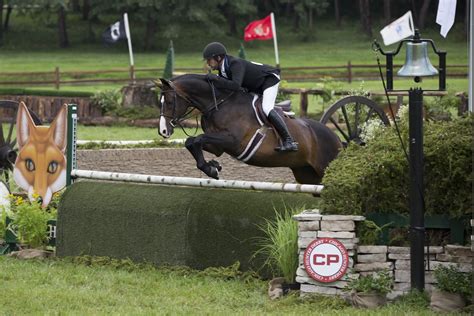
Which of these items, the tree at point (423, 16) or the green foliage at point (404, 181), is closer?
the green foliage at point (404, 181)

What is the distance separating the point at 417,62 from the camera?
352 inches

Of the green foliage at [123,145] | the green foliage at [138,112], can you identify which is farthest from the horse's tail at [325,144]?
the green foliage at [138,112]

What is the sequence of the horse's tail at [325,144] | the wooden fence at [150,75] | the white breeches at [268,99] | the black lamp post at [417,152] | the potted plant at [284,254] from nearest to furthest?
1. the black lamp post at [417,152]
2. the potted plant at [284,254]
3. the white breeches at [268,99]
4. the horse's tail at [325,144]
5. the wooden fence at [150,75]

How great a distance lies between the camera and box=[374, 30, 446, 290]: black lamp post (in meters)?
8.70

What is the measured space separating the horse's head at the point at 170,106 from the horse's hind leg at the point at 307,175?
75.5 inches

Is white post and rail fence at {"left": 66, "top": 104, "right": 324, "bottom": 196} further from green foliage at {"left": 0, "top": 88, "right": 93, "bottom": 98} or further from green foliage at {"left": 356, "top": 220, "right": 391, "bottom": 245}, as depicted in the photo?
green foliage at {"left": 0, "top": 88, "right": 93, "bottom": 98}

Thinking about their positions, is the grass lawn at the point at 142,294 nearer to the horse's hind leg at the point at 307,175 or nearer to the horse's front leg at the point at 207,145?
the horse's front leg at the point at 207,145

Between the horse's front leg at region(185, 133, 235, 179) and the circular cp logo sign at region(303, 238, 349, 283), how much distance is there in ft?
9.78

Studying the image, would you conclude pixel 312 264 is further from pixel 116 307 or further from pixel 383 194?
pixel 116 307

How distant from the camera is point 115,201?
10.8 metres

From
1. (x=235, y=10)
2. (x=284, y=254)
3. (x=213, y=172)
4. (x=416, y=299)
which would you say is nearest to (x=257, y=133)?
(x=213, y=172)

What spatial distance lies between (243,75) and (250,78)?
338mm

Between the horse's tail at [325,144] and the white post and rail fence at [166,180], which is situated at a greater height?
the horse's tail at [325,144]

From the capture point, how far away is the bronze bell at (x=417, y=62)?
29.2 ft
